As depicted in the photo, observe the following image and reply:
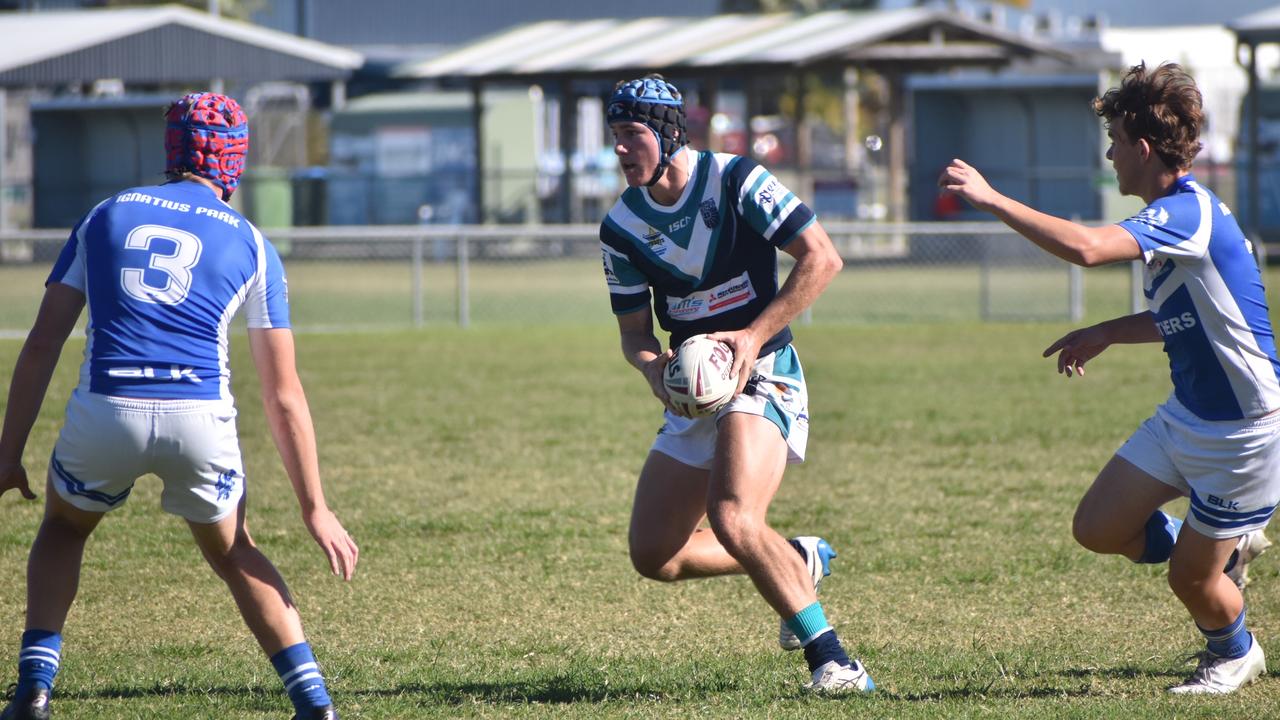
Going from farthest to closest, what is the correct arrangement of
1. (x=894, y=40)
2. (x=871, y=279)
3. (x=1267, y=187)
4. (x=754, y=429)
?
(x=894, y=40) → (x=1267, y=187) → (x=871, y=279) → (x=754, y=429)

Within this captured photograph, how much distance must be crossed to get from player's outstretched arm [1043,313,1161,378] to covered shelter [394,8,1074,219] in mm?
25481

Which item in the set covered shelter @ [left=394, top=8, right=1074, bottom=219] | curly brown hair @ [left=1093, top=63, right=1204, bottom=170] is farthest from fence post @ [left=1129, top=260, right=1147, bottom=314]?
curly brown hair @ [left=1093, top=63, right=1204, bottom=170]

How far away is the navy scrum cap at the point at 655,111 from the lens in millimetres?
4859

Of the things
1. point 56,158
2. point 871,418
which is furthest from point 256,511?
point 56,158

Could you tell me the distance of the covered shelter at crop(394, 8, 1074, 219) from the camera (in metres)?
30.9

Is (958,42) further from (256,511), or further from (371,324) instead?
(256,511)

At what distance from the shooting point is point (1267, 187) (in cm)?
2694

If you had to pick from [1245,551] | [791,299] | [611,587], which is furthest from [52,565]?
[1245,551]

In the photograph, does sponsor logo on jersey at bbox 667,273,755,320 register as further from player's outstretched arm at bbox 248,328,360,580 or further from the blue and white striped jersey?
player's outstretched arm at bbox 248,328,360,580

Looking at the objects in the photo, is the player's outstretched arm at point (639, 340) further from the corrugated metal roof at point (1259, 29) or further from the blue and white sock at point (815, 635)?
the corrugated metal roof at point (1259, 29)

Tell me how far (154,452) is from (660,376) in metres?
1.67

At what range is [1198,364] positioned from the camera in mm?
4656

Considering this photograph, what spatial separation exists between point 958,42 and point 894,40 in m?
2.22

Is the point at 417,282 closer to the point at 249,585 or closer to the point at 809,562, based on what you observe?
the point at 809,562
